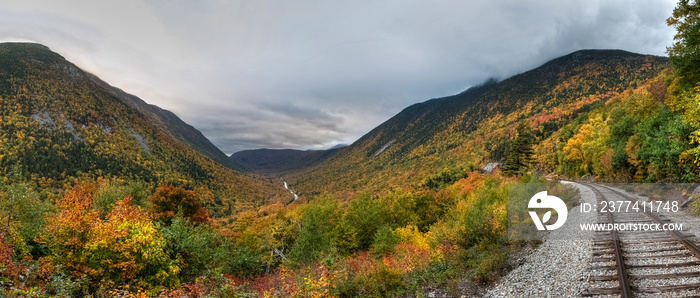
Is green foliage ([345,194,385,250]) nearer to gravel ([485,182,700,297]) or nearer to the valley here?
the valley

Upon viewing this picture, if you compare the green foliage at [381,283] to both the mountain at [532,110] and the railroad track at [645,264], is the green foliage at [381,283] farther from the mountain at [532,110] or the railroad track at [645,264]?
the mountain at [532,110]

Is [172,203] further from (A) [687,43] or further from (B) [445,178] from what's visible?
(B) [445,178]

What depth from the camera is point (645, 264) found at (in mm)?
7109

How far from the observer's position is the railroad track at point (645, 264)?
6.00 meters

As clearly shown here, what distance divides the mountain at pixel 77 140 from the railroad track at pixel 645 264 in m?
130

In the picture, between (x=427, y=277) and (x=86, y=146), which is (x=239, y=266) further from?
(x=86, y=146)

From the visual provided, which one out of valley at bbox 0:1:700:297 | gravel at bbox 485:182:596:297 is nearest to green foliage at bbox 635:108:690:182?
valley at bbox 0:1:700:297

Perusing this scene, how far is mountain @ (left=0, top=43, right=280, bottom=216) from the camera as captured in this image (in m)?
102

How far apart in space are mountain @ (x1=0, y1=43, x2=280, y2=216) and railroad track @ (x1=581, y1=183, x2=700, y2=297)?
426 feet

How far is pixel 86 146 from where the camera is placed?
12156 centimetres

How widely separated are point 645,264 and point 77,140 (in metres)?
179

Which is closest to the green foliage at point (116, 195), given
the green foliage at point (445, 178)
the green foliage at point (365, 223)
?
the green foliage at point (365, 223)

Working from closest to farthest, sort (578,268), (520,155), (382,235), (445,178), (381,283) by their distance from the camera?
1. (578,268)
2. (381,283)
3. (382,235)
4. (520,155)
5. (445,178)

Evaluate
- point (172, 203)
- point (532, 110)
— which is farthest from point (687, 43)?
point (532, 110)
